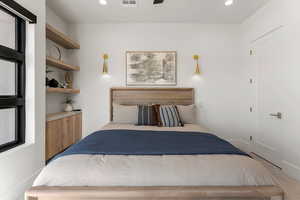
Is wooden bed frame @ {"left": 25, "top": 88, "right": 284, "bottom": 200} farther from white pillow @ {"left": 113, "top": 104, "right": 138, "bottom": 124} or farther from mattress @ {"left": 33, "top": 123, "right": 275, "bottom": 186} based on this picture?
white pillow @ {"left": 113, "top": 104, "right": 138, "bottom": 124}

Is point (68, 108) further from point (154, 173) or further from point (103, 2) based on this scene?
point (154, 173)

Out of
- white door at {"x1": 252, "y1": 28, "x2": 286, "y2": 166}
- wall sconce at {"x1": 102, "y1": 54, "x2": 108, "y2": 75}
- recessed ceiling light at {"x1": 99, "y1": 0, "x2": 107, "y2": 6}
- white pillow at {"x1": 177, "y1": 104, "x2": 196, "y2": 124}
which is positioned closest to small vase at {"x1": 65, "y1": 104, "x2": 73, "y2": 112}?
wall sconce at {"x1": 102, "y1": 54, "x2": 108, "y2": 75}

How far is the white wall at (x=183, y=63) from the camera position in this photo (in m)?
3.92

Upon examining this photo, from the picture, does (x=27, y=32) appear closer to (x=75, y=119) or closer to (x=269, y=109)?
(x=75, y=119)

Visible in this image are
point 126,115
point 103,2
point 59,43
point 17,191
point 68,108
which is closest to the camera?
point 17,191

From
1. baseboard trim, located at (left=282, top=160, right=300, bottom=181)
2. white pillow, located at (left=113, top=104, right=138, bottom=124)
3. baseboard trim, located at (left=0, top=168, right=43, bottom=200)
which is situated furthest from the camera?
white pillow, located at (left=113, top=104, right=138, bottom=124)

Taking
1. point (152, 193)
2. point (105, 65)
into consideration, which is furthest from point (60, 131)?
point (152, 193)

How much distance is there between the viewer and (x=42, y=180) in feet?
4.58

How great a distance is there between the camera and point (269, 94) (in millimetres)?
3117

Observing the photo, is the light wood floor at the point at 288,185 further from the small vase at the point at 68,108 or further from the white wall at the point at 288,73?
the small vase at the point at 68,108

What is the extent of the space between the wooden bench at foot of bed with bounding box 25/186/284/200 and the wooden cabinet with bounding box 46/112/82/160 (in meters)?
1.63

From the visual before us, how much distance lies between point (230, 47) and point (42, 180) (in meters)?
4.01

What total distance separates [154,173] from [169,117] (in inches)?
69.0

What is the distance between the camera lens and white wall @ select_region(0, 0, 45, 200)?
2.11m
